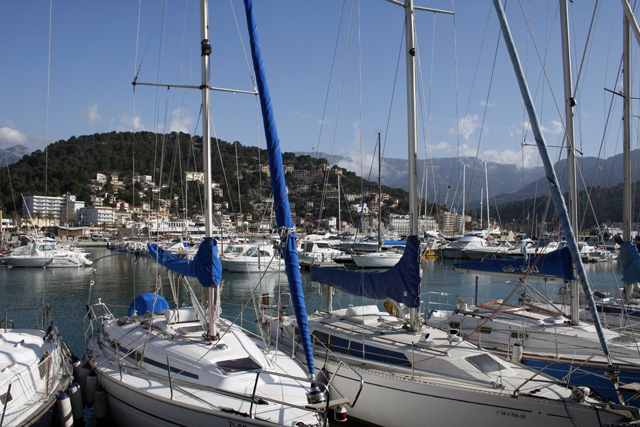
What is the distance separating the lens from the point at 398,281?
9.52m

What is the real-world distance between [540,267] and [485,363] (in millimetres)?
4278

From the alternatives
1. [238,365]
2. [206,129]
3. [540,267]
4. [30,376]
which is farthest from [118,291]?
[540,267]

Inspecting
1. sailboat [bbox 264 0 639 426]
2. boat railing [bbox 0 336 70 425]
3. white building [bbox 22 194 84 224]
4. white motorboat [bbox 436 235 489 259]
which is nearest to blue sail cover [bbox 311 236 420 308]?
sailboat [bbox 264 0 639 426]

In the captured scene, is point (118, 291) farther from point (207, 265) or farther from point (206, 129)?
point (206, 129)

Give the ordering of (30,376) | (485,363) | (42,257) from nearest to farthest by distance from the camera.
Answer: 1. (30,376)
2. (485,363)
3. (42,257)

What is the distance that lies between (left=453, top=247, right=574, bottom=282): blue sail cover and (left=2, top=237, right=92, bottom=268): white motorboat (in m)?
42.2

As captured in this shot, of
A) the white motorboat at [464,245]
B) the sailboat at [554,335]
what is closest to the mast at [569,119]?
the sailboat at [554,335]

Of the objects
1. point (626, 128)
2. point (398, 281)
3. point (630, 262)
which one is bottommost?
point (398, 281)

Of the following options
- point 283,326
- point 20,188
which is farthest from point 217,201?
point 283,326

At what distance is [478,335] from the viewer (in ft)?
37.2

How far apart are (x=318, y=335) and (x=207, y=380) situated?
3.48 metres

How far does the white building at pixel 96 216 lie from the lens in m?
122

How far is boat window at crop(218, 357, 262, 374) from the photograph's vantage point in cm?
793

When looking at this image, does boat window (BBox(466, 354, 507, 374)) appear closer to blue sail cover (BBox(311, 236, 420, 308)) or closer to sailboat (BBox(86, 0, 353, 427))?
blue sail cover (BBox(311, 236, 420, 308))
